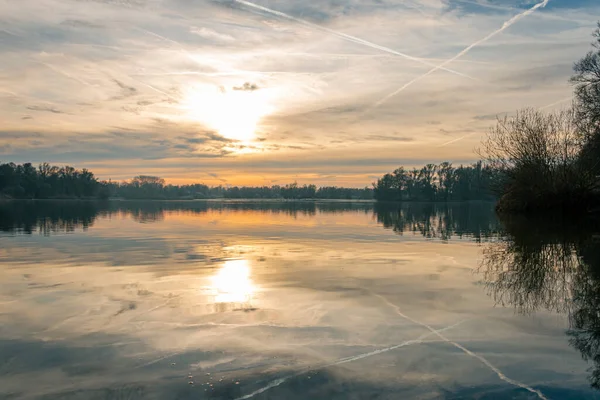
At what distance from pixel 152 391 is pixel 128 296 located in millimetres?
5554

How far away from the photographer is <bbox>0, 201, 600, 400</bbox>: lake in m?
5.95

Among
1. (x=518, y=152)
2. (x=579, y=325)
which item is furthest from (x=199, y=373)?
(x=518, y=152)

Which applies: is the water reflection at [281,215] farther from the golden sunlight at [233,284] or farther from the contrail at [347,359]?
the contrail at [347,359]

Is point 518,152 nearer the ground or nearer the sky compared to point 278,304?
nearer the sky

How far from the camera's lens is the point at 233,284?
1243 cm

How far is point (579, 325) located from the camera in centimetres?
841

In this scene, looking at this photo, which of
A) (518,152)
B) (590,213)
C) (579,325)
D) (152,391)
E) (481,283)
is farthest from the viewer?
(518,152)

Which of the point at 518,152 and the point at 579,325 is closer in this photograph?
the point at 579,325

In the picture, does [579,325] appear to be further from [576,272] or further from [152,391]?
[152,391]

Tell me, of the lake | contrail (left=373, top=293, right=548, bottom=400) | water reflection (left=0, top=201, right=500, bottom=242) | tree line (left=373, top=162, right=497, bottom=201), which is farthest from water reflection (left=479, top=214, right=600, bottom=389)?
tree line (left=373, top=162, right=497, bottom=201)

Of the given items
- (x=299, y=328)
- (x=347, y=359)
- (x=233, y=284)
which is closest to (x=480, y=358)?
(x=347, y=359)

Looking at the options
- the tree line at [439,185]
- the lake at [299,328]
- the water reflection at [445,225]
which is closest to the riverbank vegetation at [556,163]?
the water reflection at [445,225]

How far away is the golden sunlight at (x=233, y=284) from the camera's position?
10.8 m

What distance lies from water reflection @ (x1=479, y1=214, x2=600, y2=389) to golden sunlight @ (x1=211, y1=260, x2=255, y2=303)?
19.0ft
